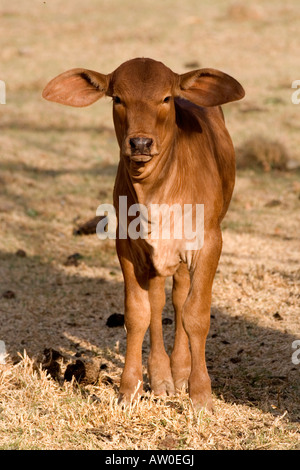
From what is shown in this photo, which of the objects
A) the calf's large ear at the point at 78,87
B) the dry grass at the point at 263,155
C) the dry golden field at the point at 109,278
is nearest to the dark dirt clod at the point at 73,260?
the dry golden field at the point at 109,278

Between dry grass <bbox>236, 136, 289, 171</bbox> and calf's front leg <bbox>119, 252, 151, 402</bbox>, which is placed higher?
dry grass <bbox>236, 136, 289, 171</bbox>

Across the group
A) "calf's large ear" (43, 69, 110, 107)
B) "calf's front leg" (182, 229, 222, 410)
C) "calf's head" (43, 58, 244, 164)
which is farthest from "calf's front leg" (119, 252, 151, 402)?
"calf's large ear" (43, 69, 110, 107)

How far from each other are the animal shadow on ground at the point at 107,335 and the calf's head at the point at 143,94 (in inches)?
71.9

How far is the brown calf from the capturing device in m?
4.59

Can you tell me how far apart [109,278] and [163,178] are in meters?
3.01

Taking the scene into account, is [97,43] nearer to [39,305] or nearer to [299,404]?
[39,305]

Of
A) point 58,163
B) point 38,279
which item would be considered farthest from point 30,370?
point 58,163

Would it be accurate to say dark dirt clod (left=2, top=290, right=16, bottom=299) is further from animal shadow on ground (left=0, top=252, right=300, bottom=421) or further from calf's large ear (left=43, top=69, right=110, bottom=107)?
calf's large ear (left=43, top=69, right=110, bottom=107)

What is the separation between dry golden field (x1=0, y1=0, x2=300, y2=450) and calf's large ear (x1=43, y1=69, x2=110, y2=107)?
730 millimetres

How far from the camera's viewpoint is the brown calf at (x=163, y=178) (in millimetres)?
4594

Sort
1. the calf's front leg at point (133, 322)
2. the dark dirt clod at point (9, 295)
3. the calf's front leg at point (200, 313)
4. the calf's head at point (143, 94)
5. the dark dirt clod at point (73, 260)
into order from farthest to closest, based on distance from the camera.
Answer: the dark dirt clod at point (73, 260), the dark dirt clod at point (9, 295), the calf's front leg at point (133, 322), the calf's front leg at point (200, 313), the calf's head at point (143, 94)

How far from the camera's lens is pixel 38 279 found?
25.3 ft

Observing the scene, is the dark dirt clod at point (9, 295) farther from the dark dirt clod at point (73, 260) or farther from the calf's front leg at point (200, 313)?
the calf's front leg at point (200, 313)

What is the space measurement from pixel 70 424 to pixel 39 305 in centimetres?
261
